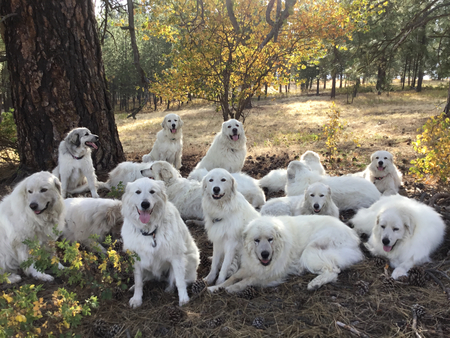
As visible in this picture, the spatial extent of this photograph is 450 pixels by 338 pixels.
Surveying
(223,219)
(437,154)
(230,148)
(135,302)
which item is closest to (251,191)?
(223,219)

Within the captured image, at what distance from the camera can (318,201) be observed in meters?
5.15

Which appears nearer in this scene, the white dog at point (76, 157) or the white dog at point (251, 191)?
the white dog at point (251, 191)

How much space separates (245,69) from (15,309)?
8.63 metres

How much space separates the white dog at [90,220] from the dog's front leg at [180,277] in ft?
5.79

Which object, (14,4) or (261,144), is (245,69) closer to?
(261,144)

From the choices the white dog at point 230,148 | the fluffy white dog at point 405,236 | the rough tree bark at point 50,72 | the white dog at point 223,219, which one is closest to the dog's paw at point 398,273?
the fluffy white dog at point 405,236

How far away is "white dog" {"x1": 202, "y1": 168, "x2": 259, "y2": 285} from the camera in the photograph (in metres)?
4.20

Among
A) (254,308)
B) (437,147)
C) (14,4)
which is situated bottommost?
(254,308)

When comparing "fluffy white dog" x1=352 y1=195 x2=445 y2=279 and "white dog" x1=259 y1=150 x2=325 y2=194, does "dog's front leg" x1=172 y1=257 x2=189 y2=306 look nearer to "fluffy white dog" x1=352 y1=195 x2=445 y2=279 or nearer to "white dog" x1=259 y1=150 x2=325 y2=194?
"fluffy white dog" x1=352 y1=195 x2=445 y2=279

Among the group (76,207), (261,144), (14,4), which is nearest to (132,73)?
(261,144)

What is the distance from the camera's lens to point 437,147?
20.0 feet

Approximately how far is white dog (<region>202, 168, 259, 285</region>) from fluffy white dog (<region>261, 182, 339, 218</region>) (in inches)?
53.2

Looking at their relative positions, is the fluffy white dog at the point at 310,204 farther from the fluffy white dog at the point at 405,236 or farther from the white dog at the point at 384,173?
the white dog at the point at 384,173

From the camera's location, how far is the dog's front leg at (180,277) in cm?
361
